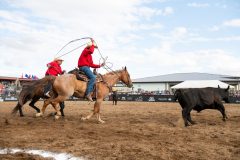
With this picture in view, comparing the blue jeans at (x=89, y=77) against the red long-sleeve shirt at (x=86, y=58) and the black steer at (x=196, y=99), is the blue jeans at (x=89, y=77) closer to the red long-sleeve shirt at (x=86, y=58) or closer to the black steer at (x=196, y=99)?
the red long-sleeve shirt at (x=86, y=58)

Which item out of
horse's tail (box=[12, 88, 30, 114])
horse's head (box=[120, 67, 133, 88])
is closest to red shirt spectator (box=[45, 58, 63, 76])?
horse's tail (box=[12, 88, 30, 114])

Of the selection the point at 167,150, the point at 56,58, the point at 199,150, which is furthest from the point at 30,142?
the point at 56,58

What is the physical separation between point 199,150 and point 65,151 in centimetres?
258

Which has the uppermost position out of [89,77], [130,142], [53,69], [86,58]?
[86,58]

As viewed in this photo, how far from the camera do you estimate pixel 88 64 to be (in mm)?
11453

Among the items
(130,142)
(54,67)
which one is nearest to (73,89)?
(54,67)

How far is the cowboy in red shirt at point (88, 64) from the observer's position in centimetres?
1123

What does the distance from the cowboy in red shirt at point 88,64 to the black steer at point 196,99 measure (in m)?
2.93

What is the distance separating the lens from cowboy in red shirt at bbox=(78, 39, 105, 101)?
36.9 feet

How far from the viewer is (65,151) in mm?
6164

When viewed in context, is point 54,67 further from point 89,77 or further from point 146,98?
point 146,98

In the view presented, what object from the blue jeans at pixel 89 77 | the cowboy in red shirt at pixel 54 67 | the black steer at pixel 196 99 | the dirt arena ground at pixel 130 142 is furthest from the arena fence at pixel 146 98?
the dirt arena ground at pixel 130 142

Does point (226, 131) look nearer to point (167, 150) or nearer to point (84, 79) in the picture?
point (167, 150)

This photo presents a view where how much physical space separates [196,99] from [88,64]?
3930mm
